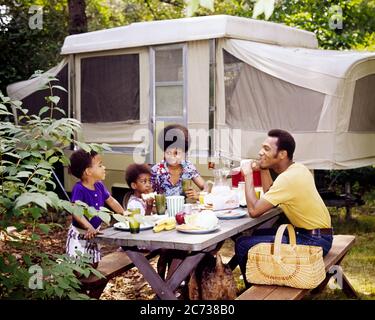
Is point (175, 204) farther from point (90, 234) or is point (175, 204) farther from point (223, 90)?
point (223, 90)

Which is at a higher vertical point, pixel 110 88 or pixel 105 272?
pixel 110 88

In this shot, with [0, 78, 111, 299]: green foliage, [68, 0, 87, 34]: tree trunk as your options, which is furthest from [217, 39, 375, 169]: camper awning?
[68, 0, 87, 34]: tree trunk

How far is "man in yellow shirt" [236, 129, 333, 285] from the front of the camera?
12.1 ft

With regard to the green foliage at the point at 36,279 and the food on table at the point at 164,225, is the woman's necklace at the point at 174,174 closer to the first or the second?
the food on table at the point at 164,225

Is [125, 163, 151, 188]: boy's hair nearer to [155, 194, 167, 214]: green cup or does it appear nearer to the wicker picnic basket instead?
[155, 194, 167, 214]: green cup

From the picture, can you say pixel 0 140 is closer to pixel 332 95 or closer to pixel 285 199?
pixel 285 199

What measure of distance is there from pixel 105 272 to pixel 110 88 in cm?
409

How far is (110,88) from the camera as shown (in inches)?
293

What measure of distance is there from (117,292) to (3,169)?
99.6 inches

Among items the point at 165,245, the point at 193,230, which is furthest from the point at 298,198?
the point at 165,245

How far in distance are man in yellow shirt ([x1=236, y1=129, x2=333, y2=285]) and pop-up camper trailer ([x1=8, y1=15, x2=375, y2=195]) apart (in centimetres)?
202

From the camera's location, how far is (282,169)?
3953 millimetres

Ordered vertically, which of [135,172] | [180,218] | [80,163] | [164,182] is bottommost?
[180,218]
